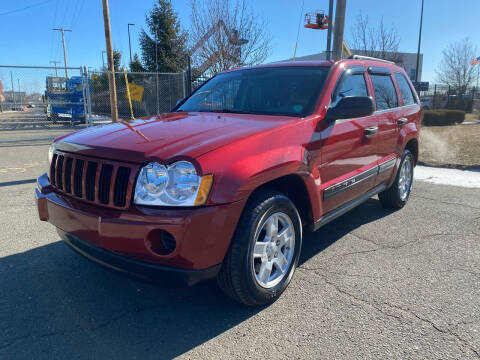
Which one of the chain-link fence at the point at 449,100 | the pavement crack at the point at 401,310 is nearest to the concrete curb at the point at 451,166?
the pavement crack at the point at 401,310

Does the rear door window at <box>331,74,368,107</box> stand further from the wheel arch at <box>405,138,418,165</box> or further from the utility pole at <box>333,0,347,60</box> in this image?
the utility pole at <box>333,0,347,60</box>

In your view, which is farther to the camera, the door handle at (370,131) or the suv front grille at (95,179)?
the door handle at (370,131)

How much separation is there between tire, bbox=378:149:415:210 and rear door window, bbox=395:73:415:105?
67cm

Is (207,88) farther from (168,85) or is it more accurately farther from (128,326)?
(168,85)

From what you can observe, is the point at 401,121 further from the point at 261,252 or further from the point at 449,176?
the point at 449,176

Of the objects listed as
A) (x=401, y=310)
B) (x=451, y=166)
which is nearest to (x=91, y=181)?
(x=401, y=310)

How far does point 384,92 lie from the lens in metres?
4.38

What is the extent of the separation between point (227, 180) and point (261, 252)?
0.66 meters

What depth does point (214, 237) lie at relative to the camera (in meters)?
2.25

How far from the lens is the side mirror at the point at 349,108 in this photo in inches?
122

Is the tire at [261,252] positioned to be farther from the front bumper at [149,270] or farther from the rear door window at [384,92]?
the rear door window at [384,92]

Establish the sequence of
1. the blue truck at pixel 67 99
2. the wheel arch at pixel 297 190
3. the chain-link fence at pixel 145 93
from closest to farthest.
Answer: the wheel arch at pixel 297 190 → the chain-link fence at pixel 145 93 → the blue truck at pixel 67 99

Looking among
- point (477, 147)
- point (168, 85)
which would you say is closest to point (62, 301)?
point (477, 147)

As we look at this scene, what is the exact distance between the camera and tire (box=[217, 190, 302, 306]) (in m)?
2.42
